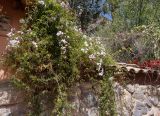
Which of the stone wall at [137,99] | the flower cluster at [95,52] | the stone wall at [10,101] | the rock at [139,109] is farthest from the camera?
the rock at [139,109]

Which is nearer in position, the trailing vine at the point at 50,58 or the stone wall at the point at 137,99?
the trailing vine at the point at 50,58

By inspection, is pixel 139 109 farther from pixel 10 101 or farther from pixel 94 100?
pixel 10 101

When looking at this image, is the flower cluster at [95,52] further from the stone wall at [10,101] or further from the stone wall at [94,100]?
the stone wall at [10,101]

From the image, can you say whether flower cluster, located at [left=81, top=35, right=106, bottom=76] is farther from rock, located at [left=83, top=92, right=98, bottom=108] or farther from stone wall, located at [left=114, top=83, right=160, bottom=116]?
stone wall, located at [left=114, top=83, right=160, bottom=116]

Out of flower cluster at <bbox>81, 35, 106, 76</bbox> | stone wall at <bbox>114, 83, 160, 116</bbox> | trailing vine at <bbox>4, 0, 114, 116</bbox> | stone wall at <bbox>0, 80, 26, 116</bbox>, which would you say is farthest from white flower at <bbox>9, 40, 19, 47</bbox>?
stone wall at <bbox>114, 83, 160, 116</bbox>

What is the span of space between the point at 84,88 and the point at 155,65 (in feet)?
5.29

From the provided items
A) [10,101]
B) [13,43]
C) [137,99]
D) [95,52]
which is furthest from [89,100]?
[13,43]

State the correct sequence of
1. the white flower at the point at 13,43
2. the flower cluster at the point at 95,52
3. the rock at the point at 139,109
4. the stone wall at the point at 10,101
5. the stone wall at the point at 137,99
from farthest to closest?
1. the rock at the point at 139,109
2. the stone wall at the point at 137,99
3. the flower cluster at the point at 95,52
4. the white flower at the point at 13,43
5. the stone wall at the point at 10,101

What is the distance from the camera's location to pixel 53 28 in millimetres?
5254

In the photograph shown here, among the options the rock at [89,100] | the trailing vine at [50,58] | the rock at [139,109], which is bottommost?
the rock at [139,109]

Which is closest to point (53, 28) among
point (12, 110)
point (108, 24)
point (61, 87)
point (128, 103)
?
point (61, 87)

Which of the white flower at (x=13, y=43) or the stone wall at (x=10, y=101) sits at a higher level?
the white flower at (x=13, y=43)

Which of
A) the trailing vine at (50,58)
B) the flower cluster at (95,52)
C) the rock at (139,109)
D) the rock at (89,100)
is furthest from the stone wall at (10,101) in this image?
the rock at (139,109)

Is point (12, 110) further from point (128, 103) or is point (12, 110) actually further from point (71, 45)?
point (128, 103)
